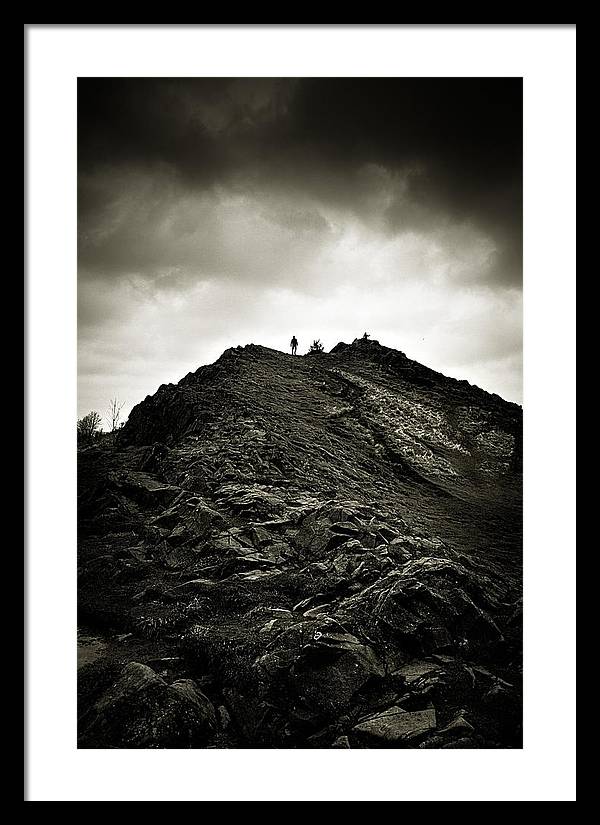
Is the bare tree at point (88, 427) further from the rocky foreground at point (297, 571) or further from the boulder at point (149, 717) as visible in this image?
the boulder at point (149, 717)

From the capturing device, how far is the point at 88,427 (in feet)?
25.9

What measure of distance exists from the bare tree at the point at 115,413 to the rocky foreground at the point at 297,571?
0.25 meters

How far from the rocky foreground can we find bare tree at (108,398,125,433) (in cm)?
25

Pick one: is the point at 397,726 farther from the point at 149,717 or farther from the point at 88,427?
the point at 88,427

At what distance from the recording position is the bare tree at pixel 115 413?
22.7 ft

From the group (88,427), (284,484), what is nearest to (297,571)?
(284,484)

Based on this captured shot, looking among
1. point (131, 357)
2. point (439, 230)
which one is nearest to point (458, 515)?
point (439, 230)

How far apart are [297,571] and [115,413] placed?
11.7ft

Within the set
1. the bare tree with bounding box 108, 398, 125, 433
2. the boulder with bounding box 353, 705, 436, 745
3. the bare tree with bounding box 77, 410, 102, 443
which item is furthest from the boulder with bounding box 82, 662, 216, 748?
the bare tree with bounding box 77, 410, 102, 443
